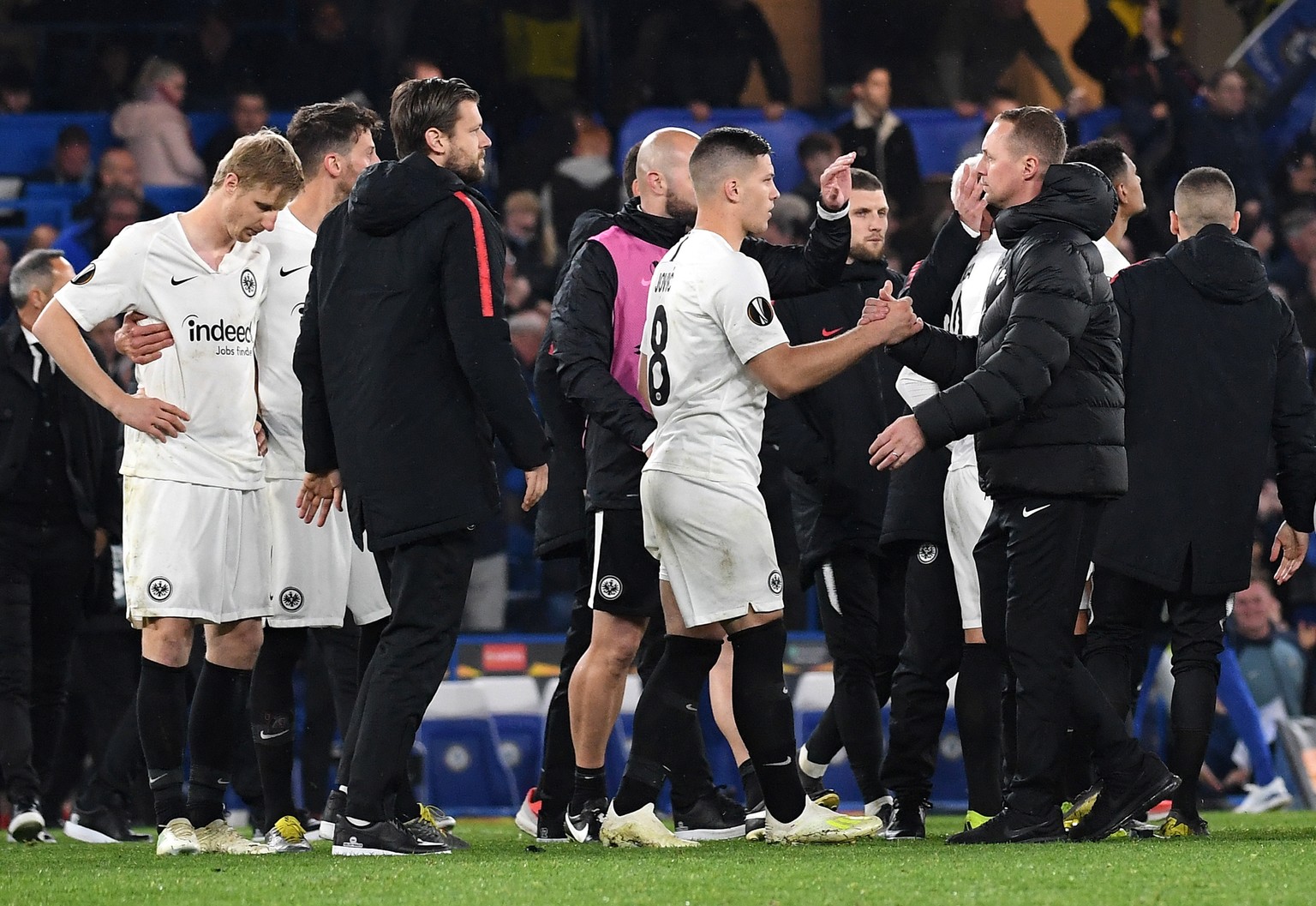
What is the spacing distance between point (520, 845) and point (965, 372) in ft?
6.58

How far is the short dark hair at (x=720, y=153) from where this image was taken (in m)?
4.68

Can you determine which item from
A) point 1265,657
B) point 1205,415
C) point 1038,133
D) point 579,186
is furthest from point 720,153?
point 579,186

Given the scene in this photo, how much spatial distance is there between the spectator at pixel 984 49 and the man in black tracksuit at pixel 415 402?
870 centimetres

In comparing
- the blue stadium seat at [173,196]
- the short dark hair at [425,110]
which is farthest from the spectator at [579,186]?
the short dark hair at [425,110]

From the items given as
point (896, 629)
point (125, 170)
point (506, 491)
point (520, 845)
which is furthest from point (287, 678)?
point (125, 170)

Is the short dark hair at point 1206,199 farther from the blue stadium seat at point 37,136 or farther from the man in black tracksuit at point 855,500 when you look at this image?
the blue stadium seat at point 37,136

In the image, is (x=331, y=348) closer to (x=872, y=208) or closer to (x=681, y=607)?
(x=681, y=607)

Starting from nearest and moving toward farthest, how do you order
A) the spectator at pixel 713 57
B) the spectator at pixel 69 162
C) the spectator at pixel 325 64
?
1. the spectator at pixel 69 162
2. the spectator at pixel 325 64
3. the spectator at pixel 713 57

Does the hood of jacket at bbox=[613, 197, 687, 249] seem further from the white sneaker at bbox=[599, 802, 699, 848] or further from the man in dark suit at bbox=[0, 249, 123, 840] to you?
the man in dark suit at bbox=[0, 249, 123, 840]

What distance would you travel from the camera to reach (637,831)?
15.4 feet

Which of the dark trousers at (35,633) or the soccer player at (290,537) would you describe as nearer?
the soccer player at (290,537)

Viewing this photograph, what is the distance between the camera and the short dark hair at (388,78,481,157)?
4699 mm

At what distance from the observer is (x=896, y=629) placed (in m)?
5.90

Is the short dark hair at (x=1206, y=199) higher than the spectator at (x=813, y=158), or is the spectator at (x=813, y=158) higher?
the spectator at (x=813, y=158)
